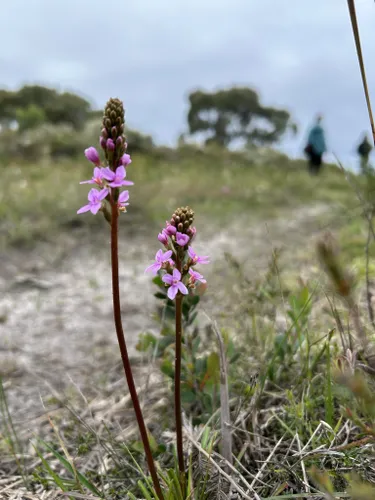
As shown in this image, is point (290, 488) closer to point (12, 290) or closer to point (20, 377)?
point (20, 377)

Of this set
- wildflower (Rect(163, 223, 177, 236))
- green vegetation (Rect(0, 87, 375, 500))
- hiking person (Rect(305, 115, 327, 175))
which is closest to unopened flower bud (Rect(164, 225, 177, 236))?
wildflower (Rect(163, 223, 177, 236))

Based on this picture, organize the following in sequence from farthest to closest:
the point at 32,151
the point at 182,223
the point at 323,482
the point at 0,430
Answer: the point at 32,151, the point at 0,430, the point at 182,223, the point at 323,482

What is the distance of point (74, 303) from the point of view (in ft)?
15.3

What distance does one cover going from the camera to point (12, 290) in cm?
494

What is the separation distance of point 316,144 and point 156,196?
26.0 feet

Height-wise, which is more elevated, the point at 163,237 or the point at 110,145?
the point at 110,145

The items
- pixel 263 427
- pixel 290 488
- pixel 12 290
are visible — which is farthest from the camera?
pixel 12 290

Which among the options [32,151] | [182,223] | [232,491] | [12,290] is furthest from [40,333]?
[32,151]

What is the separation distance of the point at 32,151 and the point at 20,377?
1358 cm

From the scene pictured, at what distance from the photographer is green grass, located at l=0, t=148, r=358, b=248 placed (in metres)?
6.88

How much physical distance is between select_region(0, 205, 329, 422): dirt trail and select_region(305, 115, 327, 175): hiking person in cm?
783

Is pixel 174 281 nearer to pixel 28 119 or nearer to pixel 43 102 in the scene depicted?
pixel 28 119

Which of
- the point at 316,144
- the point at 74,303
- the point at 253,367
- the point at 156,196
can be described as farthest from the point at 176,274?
the point at 316,144

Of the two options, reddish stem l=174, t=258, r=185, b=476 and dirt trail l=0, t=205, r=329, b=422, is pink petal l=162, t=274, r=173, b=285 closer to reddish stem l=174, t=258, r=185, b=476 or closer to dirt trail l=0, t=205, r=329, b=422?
reddish stem l=174, t=258, r=185, b=476
